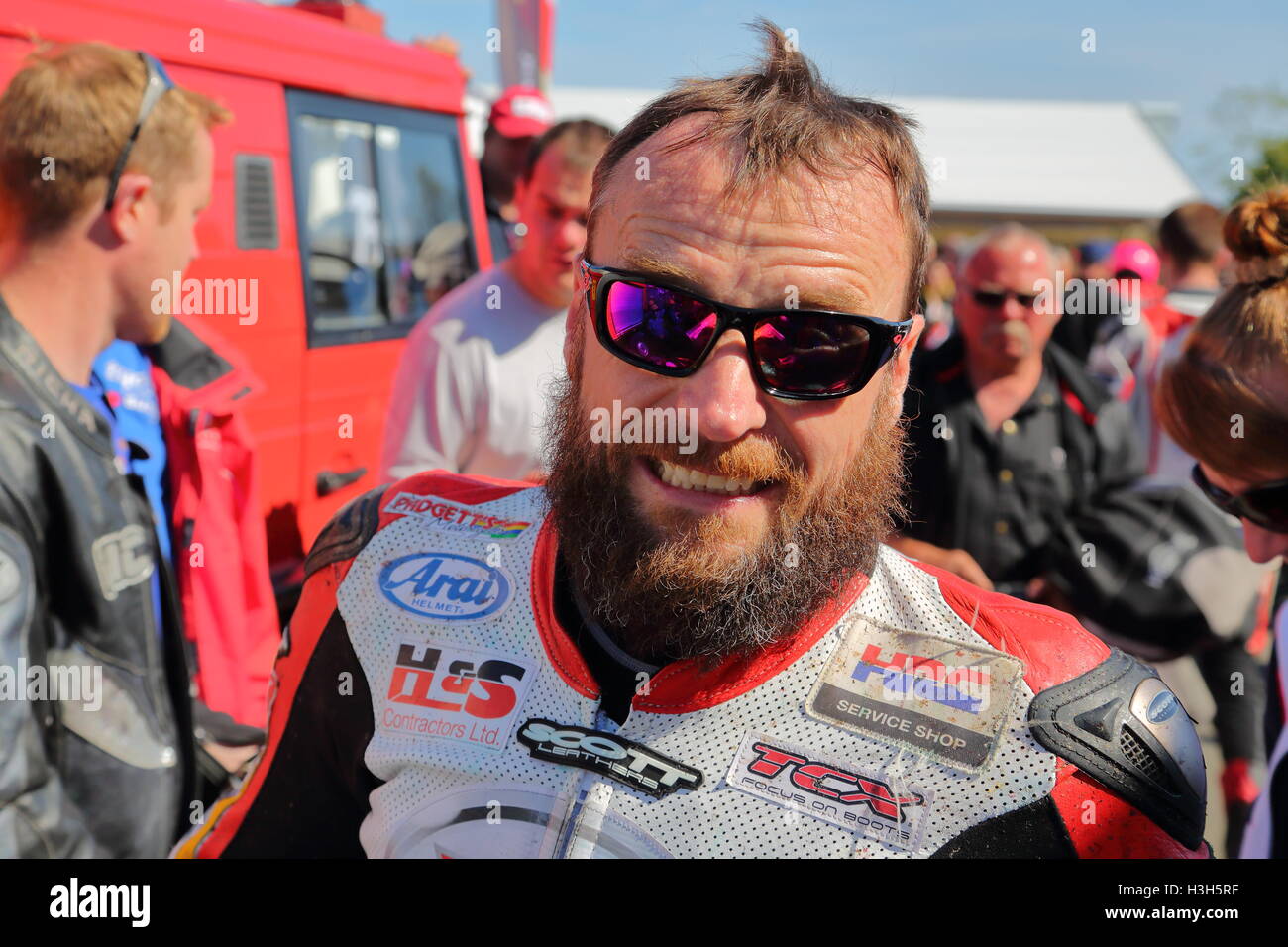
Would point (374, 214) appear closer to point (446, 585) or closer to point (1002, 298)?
point (1002, 298)

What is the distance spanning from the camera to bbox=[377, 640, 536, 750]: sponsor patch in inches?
57.9

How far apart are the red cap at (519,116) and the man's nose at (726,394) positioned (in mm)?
4590

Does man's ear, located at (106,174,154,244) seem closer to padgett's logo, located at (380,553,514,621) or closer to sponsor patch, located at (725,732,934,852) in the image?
padgett's logo, located at (380,553,514,621)

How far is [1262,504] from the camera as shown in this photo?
1.93 metres

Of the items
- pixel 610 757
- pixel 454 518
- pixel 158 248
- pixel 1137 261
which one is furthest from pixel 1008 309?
pixel 1137 261

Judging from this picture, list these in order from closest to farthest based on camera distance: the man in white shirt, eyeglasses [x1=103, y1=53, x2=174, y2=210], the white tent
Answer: eyeglasses [x1=103, y1=53, x2=174, y2=210]
the man in white shirt
the white tent

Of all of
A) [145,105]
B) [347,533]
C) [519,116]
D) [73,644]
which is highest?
[519,116]

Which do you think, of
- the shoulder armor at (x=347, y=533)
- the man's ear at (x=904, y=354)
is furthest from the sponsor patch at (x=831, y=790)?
the shoulder armor at (x=347, y=533)

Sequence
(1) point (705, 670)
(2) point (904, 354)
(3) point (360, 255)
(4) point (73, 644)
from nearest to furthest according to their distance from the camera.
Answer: (1) point (705, 670) < (2) point (904, 354) < (4) point (73, 644) < (3) point (360, 255)

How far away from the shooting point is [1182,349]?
6.76 ft

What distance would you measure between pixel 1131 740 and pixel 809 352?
0.64 metres

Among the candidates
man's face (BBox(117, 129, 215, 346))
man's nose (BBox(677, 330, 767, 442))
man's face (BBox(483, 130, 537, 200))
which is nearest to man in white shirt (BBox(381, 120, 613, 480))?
man's face (BBox(117, 129, 215, 346))

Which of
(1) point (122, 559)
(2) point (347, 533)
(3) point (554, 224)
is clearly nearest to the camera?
(2) point (347, 533)
